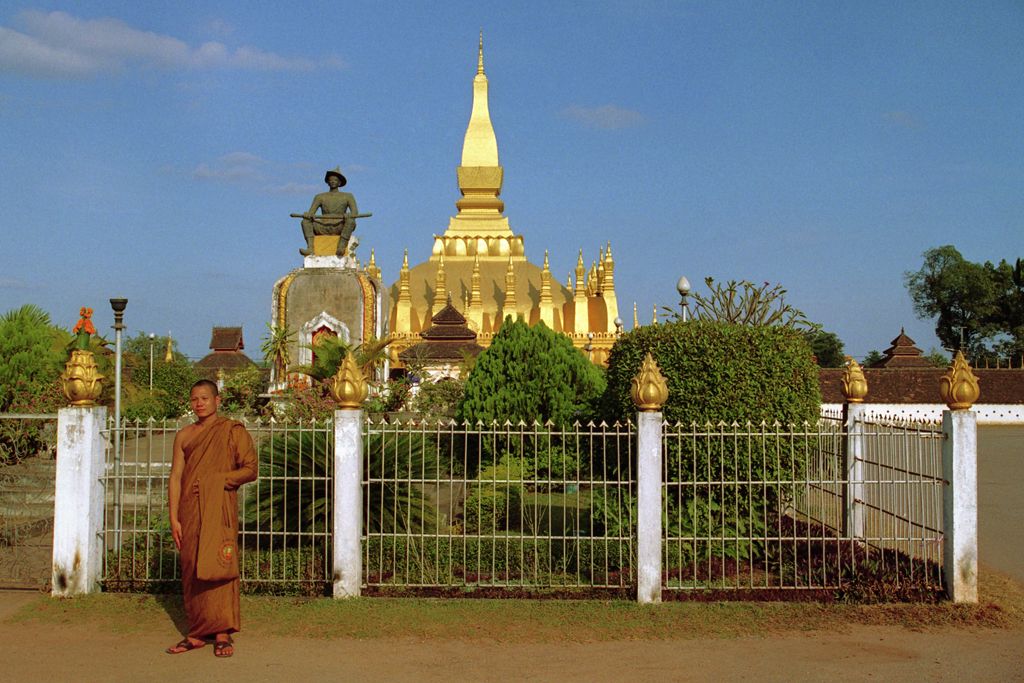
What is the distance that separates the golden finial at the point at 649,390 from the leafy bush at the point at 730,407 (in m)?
0.83

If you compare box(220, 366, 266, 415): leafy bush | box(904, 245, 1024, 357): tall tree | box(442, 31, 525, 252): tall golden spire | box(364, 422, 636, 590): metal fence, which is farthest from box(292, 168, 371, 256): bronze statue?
box(904, 245, 1024, 357): tall tree

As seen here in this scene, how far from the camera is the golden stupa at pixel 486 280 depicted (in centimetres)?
4278

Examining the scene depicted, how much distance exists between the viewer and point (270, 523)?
7613mm

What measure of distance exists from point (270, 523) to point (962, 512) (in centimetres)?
545

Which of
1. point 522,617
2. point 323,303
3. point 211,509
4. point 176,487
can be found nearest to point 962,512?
point 522,617

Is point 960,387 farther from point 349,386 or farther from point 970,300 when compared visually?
point 970,300

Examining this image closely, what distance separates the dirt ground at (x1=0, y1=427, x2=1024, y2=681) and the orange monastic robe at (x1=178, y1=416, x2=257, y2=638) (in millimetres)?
255

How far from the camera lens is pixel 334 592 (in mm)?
7020

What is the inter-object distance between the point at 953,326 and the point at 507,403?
51.9 metres

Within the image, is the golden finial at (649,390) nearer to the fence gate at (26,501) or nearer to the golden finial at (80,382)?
the golden finial at (80,382)

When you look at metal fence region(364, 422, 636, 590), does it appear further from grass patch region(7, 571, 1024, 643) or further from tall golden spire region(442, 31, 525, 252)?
tall golden spire region(442, 31, 525, 252)

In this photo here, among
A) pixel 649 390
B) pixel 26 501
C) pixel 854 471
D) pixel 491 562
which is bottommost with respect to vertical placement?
pixel 491 562

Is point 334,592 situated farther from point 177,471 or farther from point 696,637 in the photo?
point 696,637

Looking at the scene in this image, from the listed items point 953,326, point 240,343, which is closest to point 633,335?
point 240,343
